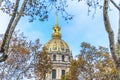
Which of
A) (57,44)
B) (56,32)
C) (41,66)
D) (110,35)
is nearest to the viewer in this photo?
(110,35)

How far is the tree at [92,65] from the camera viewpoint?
4341cm

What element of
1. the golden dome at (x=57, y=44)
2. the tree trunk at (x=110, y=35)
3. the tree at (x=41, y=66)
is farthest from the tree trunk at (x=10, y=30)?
the golden dome at (x=57, y=44)

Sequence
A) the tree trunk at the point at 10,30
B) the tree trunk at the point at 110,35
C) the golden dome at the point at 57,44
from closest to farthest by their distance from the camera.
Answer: the tree trunk at the point at 110,35 < the tree trunk at the point at 10,30 < the golden dome at the point at 57,44

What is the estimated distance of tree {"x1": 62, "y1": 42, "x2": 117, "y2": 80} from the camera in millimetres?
43406

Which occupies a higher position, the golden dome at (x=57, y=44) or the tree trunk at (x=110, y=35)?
the golden dome at (x=57, y=44)

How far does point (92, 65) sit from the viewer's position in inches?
1747

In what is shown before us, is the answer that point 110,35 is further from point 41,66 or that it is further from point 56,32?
point 56,32

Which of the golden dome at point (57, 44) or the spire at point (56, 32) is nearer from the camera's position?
the golden dome at point (57, 44)

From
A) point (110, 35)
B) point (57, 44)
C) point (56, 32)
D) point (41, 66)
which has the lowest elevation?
point (110, 35)

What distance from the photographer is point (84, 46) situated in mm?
46312

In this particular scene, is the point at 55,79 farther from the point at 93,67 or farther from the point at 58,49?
the point at 93,67

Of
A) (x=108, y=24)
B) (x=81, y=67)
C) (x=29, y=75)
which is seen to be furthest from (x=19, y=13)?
(x=81, y=67)

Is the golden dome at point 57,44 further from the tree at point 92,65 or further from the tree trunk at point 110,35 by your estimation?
the tree trunk at point 110,35

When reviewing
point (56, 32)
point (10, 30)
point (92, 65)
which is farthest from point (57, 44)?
point (10, 30)
